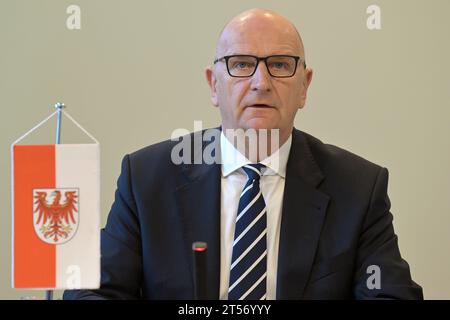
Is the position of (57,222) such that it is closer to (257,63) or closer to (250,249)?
(250,249)

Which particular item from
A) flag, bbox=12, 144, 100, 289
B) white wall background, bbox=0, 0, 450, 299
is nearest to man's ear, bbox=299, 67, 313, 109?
white wall background, bbox=0, 0, 450, 299

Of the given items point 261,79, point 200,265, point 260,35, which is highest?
point 260,35

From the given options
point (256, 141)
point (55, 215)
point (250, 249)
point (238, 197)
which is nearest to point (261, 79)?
point (256, 141)

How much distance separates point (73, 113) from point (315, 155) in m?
1.17

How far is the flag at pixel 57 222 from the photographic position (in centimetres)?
135

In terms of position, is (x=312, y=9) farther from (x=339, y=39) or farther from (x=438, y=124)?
(x=438, y=124)

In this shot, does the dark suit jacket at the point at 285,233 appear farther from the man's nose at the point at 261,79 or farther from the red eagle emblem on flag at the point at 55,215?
the red eagle emblem on flag at the point at 55,215

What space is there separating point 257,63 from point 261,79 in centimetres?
7

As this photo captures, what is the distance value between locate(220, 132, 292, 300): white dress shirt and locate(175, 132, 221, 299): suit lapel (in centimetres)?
3

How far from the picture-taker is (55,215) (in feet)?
4.42

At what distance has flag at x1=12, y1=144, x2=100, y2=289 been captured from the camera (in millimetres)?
1349

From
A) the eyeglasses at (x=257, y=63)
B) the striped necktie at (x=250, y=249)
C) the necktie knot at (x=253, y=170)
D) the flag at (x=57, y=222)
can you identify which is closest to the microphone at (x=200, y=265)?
the flag at (x=57, y=222)

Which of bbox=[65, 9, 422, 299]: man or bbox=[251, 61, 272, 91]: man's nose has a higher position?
bbox=[251, 61, 272, 91]: man's nose

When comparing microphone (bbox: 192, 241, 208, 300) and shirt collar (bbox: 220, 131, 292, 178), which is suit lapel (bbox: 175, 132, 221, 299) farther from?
microphone (bbox: 192, 241, 208, 300)
